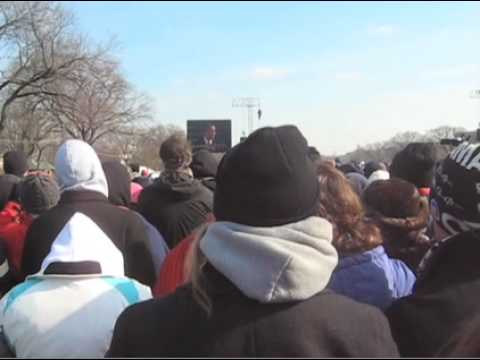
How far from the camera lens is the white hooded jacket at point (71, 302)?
2012 millimetres

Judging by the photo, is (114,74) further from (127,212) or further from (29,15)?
(127,212)

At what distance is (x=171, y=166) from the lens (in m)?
4.55

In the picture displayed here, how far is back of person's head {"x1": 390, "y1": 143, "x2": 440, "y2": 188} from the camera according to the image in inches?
164

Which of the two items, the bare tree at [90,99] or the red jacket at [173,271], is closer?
the red jacket at [173,271]

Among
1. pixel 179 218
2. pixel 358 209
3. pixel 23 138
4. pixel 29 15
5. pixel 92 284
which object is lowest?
pixel 23 138

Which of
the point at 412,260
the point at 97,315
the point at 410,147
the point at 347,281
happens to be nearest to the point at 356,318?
the point at 347,281

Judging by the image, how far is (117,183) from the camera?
4.66m

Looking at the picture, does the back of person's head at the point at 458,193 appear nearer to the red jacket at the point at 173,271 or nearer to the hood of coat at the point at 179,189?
the red jacket at the point at 173,271

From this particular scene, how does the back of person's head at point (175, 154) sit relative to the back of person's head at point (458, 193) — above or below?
below

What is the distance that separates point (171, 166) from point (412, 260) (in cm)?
208

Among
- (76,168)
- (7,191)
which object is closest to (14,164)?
(7,191)

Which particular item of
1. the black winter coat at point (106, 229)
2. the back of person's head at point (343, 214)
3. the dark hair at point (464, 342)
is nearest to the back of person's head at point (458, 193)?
the back of person's head at point (343, 214)

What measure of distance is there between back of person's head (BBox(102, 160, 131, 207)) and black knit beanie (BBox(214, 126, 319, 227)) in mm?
3002

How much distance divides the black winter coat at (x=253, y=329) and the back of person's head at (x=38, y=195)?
7.69ft
